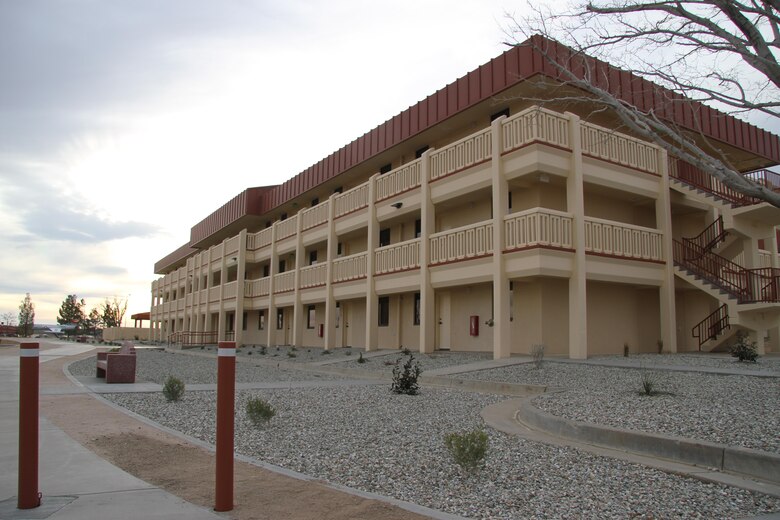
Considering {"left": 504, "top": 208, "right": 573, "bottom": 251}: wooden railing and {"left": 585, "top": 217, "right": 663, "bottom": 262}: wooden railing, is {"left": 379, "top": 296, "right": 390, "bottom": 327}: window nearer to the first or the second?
{"left": 504, "top": 208, "right": 573, "bottom": 251}: wooden railing

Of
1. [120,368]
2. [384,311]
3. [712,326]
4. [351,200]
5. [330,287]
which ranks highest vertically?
[351,200]

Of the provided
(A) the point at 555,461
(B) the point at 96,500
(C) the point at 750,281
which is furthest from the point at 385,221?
(B) the point at 96,500

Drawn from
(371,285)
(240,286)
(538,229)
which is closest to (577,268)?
(538,229)

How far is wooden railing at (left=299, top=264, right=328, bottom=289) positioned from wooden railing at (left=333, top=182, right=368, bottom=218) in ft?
9.57

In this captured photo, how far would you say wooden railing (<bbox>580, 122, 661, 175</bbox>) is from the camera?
63.1 ft

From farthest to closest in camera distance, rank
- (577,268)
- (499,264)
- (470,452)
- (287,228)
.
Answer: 1. (287,228)
2. (499,264)
3. (577,268)
4. (470,452)

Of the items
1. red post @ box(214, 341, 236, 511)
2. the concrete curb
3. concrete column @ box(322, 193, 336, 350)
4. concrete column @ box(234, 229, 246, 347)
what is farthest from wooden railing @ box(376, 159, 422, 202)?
red post @ box(214, 341, 236, 511)

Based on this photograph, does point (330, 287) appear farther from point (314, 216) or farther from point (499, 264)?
point (499, 264)

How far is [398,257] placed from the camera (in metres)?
24.0

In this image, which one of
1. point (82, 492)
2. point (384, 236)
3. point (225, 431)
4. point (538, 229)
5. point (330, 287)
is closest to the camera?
point (225, 431)

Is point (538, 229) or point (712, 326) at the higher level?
point (538, 229)

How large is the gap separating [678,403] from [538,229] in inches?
357

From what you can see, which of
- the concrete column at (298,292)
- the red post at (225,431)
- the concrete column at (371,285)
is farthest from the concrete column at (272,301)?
the red post at (225,431)

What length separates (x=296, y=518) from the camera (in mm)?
4629
